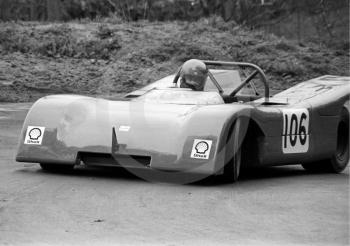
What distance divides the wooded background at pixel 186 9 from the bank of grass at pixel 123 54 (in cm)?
349

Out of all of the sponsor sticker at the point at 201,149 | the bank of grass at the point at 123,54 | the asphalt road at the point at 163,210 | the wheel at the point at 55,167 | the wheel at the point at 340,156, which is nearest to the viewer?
the asphalt road at the point at 163,210

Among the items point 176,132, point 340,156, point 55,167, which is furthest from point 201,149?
point 340,156

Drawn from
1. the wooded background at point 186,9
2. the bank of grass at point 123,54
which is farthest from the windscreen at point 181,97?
the wooded background at point 186,9

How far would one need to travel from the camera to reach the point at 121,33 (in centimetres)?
2011

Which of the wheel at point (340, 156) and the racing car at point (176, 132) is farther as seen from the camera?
the wheel at point (340, 156)

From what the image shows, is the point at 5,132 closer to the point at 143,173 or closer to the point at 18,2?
the point at 143,173

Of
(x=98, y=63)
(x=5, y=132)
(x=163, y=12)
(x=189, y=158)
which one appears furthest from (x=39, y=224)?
(x=163, y=12)

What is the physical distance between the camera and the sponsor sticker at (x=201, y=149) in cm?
830

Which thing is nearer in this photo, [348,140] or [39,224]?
[39,224]

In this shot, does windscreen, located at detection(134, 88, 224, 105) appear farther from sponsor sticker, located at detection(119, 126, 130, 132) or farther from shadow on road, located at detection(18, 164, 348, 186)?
sponsor sticker, located at detection(119, 126, 130, 132)

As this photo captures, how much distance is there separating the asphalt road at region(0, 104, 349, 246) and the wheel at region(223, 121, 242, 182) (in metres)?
0.13

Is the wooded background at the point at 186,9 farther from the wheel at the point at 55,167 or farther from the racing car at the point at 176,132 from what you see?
the wheel at the point at 55,167

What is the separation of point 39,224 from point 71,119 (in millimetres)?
2545

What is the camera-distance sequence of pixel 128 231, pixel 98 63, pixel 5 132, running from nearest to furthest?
pixel 128 231
pixel 5 132
pixel 98 63
